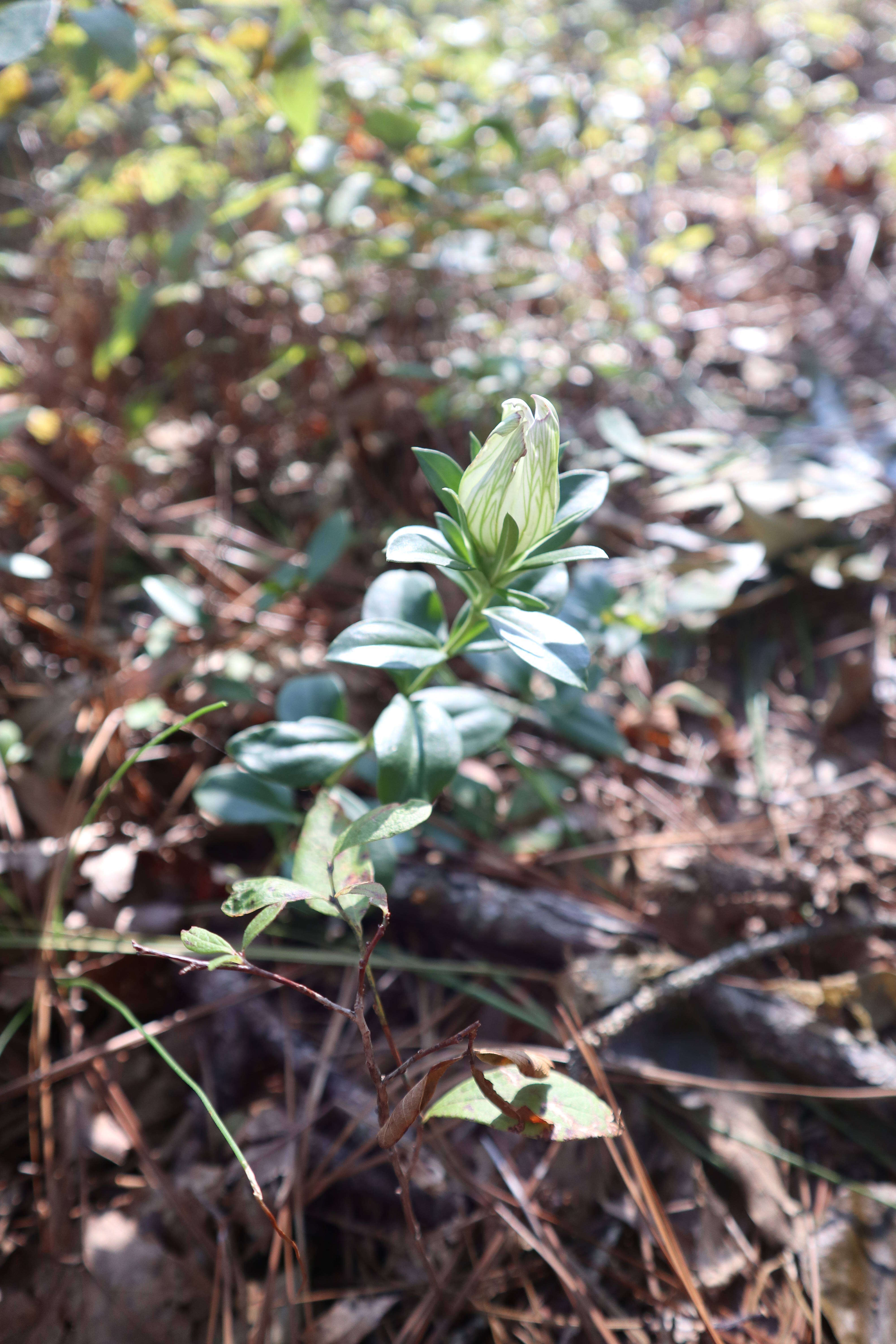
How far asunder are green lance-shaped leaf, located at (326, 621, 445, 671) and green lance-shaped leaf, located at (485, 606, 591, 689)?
0.11 meters

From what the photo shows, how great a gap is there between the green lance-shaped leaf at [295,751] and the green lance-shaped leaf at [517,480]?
392 millimetres

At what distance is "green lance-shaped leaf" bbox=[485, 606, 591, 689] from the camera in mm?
821

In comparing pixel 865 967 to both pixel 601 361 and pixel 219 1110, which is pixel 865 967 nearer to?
pixel 219 1110

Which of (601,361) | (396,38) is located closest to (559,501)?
(601,361)

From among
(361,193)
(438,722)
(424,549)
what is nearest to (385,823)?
(438,722)

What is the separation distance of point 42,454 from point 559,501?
1867 millimetres

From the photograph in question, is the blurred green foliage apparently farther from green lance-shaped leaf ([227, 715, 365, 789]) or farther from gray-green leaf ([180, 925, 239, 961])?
gray-green leaf ([180, 925, 239, 961])

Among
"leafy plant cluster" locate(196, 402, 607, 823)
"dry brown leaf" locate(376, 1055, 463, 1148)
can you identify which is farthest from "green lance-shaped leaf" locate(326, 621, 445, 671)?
"dry brown leaf" locate(376, 1055, 463, 1148)

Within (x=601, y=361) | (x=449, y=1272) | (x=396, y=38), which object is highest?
(x=396, y=38)

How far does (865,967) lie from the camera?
139cm

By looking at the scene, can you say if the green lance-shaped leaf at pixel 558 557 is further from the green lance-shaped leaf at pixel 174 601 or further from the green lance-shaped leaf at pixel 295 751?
the green lance-shaped leaf at pixel 174 601

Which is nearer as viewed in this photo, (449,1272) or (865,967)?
(449,1272)

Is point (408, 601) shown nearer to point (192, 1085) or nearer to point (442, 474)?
point (442, 474)

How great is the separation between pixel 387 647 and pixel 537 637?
220mm
